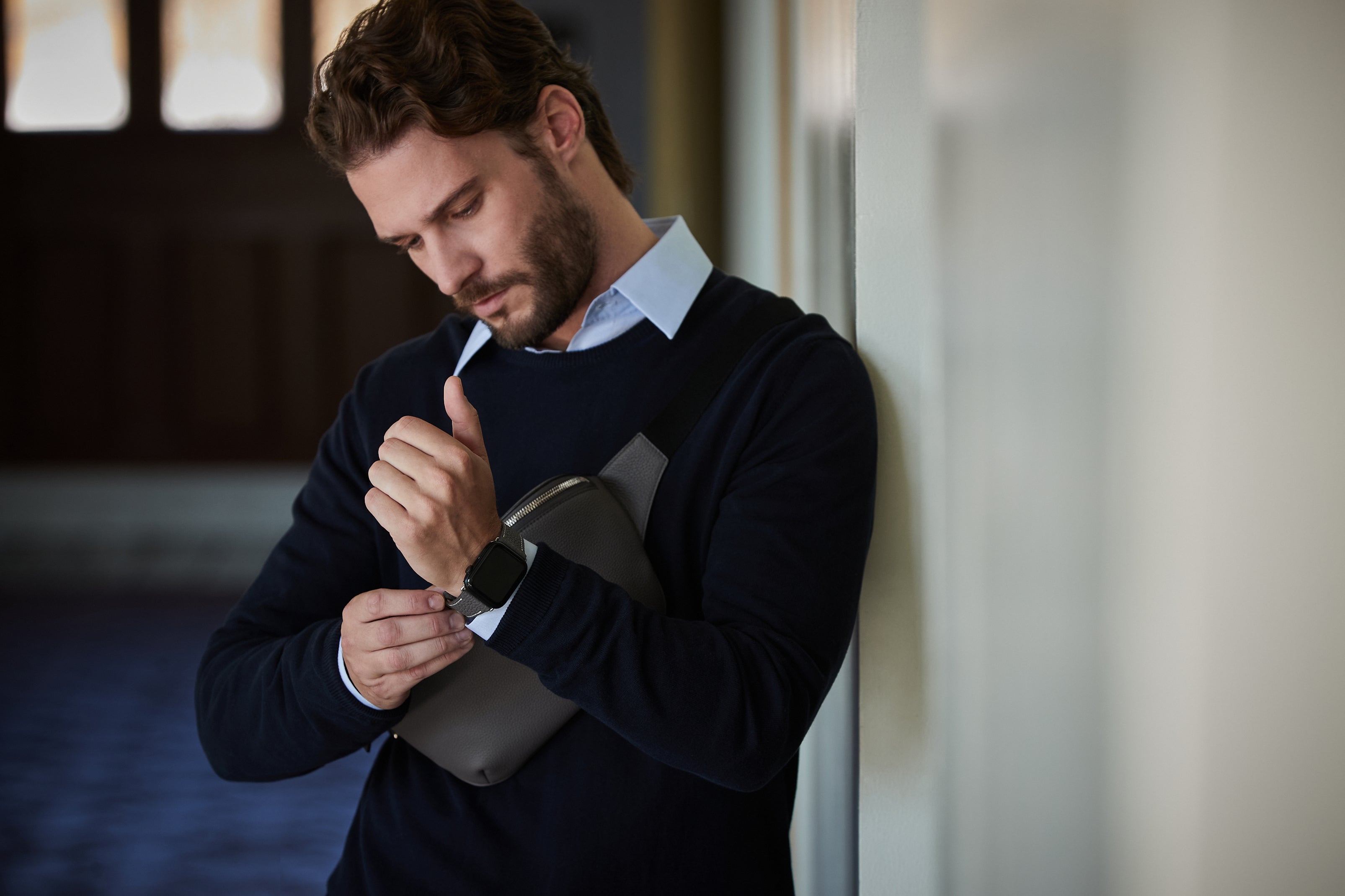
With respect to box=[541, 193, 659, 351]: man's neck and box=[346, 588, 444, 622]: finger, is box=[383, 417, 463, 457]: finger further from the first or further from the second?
box=[541, 193, 659, 351]: man's neck

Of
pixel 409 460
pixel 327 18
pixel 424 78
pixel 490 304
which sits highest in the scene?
pixel 327 18

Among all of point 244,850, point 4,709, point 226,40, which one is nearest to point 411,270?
point 226,40

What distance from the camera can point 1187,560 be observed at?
2.13 ft

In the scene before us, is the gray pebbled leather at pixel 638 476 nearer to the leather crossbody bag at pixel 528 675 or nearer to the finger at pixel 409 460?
the leather crossbody bag at pixel 528 675

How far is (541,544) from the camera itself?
0.78 meters

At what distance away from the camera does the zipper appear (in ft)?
2.89

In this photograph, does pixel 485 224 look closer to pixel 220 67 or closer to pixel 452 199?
pixel 452 199

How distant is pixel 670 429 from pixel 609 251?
0.90ft

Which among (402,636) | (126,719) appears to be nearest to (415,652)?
(402,636)

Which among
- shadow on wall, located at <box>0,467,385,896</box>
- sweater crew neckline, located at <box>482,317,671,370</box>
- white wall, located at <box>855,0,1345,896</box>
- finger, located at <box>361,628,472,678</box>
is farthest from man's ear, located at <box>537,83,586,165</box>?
shadow on wall, located at <box>0,467,385,896</box>

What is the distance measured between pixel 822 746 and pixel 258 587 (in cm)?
90

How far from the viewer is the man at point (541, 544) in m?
0.79

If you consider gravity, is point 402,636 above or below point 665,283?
below

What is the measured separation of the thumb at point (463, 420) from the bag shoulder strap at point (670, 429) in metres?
0.15
